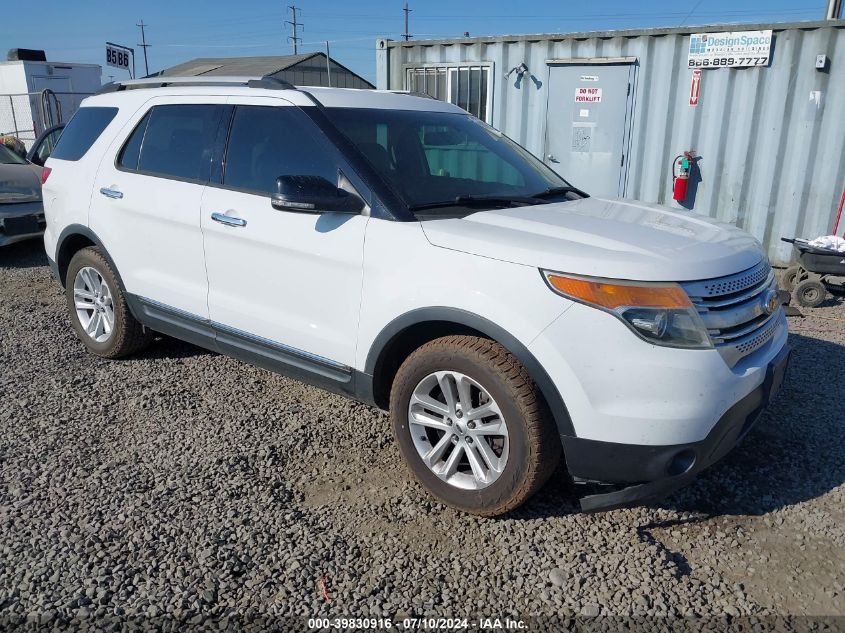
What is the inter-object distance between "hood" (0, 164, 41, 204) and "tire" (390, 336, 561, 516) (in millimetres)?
7078

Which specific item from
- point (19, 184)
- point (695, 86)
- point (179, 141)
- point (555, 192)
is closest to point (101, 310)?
point (179, 141)

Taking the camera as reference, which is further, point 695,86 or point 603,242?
point 695,86

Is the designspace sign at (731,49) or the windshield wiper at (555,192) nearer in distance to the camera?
the windshield wiper at (555,192)

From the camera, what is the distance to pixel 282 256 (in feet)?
11.4

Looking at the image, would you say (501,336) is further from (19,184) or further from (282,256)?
(19,184)

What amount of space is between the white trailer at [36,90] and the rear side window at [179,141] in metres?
13.4

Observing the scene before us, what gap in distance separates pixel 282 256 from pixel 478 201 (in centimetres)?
104

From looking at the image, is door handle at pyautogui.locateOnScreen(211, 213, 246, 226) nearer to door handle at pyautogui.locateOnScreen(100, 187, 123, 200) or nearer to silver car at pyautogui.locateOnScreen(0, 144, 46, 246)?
door handle at pyautogui.locateOnScreen(100, 187, 123, 200)

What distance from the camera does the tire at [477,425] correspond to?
278 centimetres

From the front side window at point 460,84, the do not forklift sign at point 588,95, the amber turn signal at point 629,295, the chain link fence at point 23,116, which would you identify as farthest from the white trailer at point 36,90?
the amber turn signal at point 629,295

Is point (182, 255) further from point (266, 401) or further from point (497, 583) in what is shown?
point (497, 583)

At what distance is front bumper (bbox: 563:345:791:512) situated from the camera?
8.65 feet

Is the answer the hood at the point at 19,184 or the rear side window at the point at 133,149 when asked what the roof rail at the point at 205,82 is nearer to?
the rear side window at the point at 133,149

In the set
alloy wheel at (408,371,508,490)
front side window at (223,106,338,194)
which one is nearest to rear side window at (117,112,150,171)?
front side window at (223,106,338,194)
